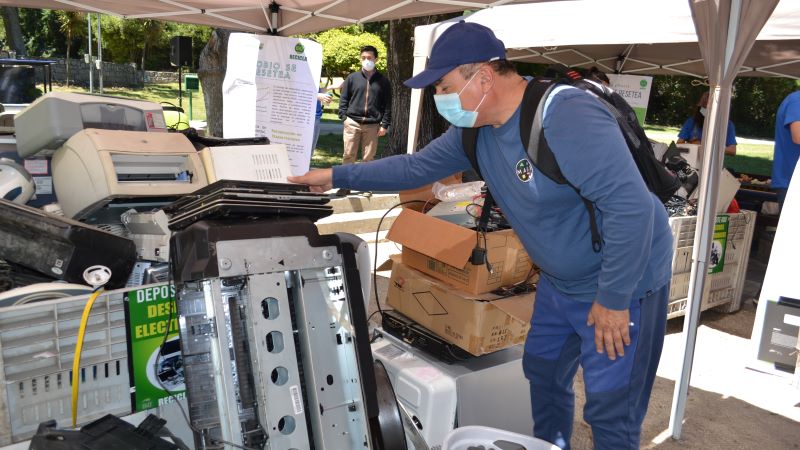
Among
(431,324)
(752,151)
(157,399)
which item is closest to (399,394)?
(431,324)

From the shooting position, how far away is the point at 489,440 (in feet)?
7.04

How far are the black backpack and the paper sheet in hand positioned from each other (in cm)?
117

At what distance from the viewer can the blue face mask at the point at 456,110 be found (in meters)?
2.00

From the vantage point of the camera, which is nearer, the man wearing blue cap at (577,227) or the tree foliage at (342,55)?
the man wearing blue cap at (577,227)

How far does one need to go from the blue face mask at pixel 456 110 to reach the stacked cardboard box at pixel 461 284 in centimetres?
86

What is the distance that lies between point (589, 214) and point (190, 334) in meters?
1.21

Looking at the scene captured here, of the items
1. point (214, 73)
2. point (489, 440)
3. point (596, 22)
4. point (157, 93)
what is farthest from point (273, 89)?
point (157, 93)

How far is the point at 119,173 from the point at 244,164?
0.49 m

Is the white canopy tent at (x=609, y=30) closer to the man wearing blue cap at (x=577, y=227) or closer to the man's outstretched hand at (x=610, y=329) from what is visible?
the man wearing blue cap at (x=577, y=227)

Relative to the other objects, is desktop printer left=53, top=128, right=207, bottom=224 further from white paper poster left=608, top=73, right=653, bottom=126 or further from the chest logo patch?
white paper poster left=608, top=73, right=653, bottom=126

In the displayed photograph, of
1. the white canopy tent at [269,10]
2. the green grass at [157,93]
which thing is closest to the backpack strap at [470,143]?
the white canopy tent at [269,10]

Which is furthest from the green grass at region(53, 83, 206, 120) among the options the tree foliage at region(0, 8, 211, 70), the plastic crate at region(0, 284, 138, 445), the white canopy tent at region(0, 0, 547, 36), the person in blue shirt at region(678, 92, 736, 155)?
the plastic crate at region(0, 284, 138, 445)

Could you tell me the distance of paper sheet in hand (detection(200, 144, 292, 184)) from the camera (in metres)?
2.59

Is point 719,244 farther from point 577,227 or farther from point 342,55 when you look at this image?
point 342,55
